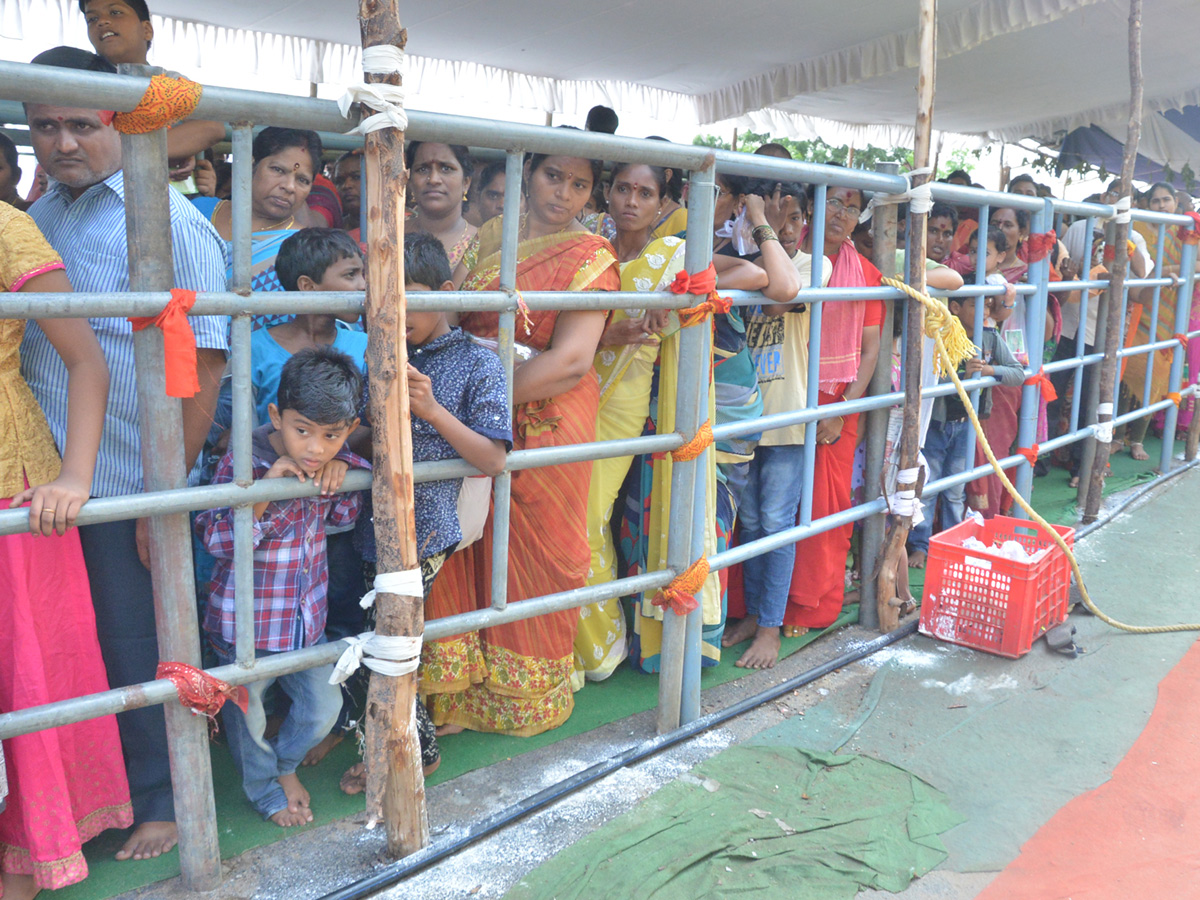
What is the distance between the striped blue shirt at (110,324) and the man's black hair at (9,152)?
82 cm

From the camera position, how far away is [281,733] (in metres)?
2.27

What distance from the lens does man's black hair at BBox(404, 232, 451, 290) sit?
215 centimetres

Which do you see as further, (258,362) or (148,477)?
(258,362)

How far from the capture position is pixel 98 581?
6.59ft

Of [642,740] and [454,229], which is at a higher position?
[454,229]

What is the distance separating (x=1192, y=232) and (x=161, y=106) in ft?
20.4

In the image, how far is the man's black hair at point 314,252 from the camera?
218 cm

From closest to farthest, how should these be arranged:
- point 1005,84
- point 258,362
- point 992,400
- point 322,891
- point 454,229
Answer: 1. point 322,891
2. point 258,362
3. point 454,229
4. point 992,400
5. point 1005,84

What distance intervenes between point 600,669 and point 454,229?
1.53 meters

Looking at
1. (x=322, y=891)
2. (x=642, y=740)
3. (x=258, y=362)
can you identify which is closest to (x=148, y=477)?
(x=258, y=362)

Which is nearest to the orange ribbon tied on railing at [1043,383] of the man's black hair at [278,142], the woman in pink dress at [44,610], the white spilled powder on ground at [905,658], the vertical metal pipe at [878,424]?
the vertical metal pipe at [878,424]

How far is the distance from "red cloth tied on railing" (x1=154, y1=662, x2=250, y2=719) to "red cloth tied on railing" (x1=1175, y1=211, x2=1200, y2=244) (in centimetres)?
611

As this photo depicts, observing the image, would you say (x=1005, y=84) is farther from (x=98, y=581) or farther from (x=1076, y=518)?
(x=98, y=581)

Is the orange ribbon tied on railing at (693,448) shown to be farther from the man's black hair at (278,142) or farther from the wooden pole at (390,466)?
the man's black hair at (278,142)
